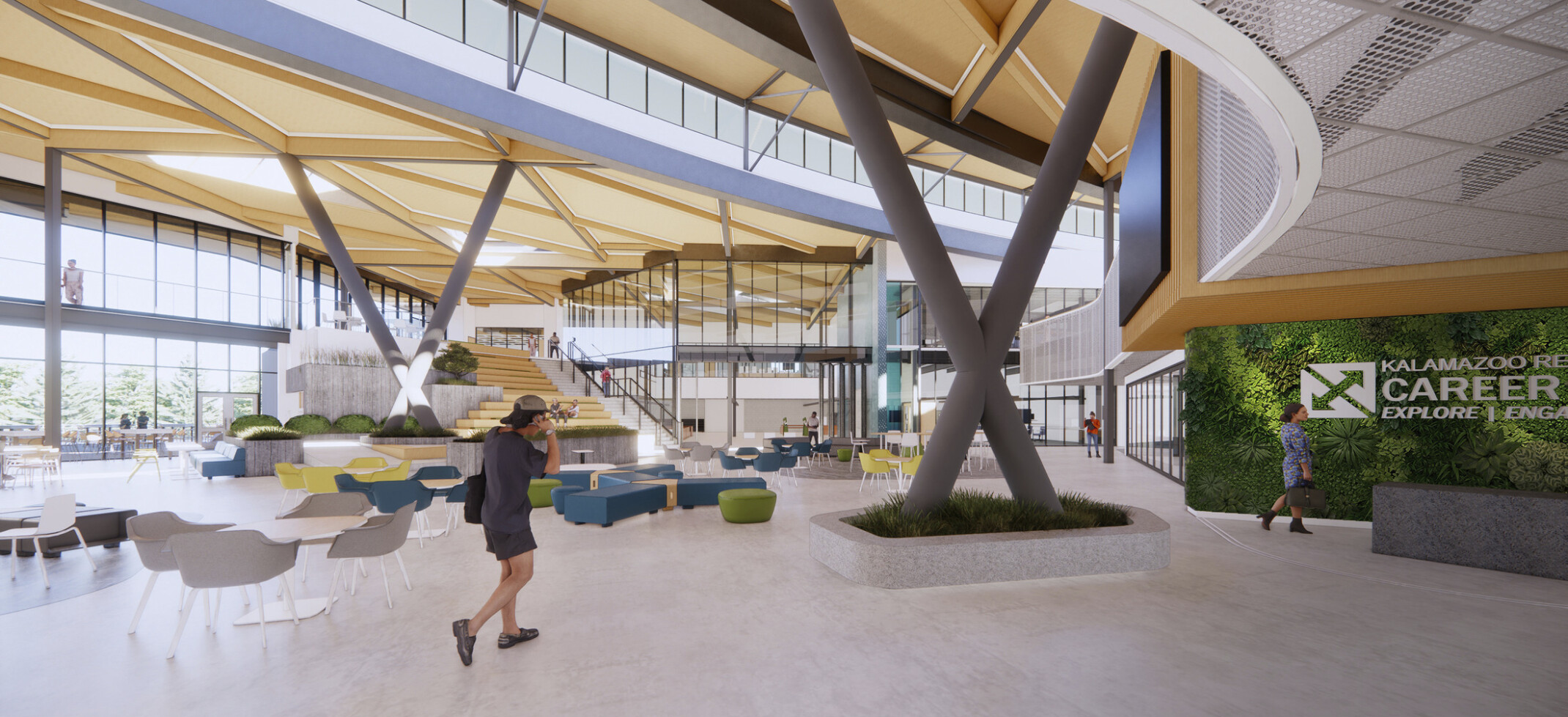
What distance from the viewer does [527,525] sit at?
459cm

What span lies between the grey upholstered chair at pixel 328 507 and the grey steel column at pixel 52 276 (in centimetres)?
1482

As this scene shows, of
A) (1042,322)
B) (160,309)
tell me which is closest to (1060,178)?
(1042,322)

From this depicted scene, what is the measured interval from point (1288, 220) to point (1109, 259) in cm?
1371

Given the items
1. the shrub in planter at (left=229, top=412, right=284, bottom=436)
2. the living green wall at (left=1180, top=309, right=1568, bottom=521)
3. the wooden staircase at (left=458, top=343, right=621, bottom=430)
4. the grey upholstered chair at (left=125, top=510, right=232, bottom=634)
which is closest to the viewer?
the grey upholstered chair at (left=125, top=510, right=232, bottom=634)

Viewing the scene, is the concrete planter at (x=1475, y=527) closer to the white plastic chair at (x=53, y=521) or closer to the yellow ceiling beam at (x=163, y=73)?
the white plastic chair at (x=53, y=521)

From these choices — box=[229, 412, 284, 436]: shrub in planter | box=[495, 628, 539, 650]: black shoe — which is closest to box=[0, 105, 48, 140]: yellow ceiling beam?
box=[229, 412, 284, 436]: shrub in planter

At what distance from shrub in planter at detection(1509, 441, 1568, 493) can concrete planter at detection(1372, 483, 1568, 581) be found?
5.63ft

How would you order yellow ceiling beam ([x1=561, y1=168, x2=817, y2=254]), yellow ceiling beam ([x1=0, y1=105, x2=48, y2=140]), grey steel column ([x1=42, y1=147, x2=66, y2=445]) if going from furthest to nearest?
yellow ceiling beam ([x1=561, y1=168, x2=817, y2=254])
grey steel column ([x1=42, y1=147, x2=66, y2=445])
yellow ceiling beam ([x1=0, y1=105, x2=48, y2=140])

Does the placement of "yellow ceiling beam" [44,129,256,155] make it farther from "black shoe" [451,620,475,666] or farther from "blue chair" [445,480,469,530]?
"black shoe" [451,620,475,666]

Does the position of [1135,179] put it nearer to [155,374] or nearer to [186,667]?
[186,667]

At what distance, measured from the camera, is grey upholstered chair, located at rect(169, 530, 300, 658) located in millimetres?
4379

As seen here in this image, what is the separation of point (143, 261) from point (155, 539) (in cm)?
2254

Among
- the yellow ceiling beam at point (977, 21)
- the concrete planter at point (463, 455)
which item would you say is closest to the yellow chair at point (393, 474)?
the concrete planter at point (463, 455)

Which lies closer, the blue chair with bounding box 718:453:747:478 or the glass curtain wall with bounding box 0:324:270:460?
the blue chair with bounding box 718:453:747:478
